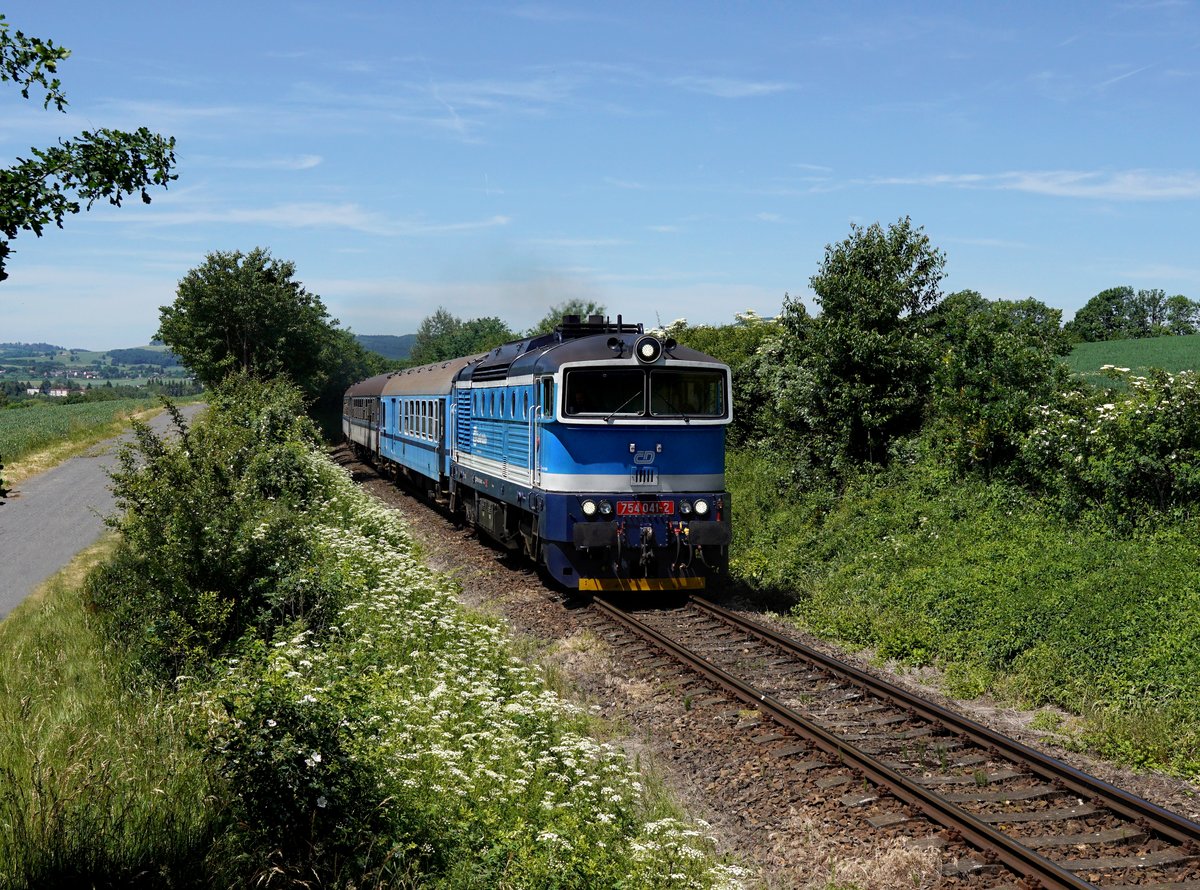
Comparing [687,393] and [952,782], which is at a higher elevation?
[687,393]

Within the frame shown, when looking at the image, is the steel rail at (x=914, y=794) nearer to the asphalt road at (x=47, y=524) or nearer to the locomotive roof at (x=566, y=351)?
the locomotive roof at (x=566, y=351)

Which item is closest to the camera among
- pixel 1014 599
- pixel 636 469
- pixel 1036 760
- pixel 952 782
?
pixel 952 782

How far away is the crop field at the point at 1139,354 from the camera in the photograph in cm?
2742

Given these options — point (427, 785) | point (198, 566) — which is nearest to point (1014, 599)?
point (427, 785)

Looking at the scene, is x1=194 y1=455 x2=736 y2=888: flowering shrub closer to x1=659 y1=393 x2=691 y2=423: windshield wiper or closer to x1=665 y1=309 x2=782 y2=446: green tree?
x1=659 y1=393 x2=691 y2=423: windshield wiper

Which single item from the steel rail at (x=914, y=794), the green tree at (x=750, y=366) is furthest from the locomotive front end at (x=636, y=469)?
the green tree at (x=750, y=366)

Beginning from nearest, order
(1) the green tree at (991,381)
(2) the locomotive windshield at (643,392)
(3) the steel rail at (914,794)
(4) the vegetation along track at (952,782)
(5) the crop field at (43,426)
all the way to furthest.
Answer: (3) the steel rail at (914,794), (4) the vegetation along track at (952,782), (2) the locomotive windshield at (643,392), (1) the green tree at (991,381), (5) the crop field at (43,426)

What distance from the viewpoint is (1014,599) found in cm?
1182

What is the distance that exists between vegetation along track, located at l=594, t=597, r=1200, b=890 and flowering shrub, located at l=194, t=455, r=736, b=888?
1616 mm

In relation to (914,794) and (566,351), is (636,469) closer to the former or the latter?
(566,351)

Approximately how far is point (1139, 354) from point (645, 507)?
25.8 m

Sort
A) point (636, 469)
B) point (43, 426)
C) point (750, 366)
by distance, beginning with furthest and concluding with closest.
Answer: point (43, 426), point (750, 366), point (636, 469)

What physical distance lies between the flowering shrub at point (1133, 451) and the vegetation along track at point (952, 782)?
562 centimetres

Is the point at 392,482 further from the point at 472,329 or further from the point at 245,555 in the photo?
the point at 472,329
